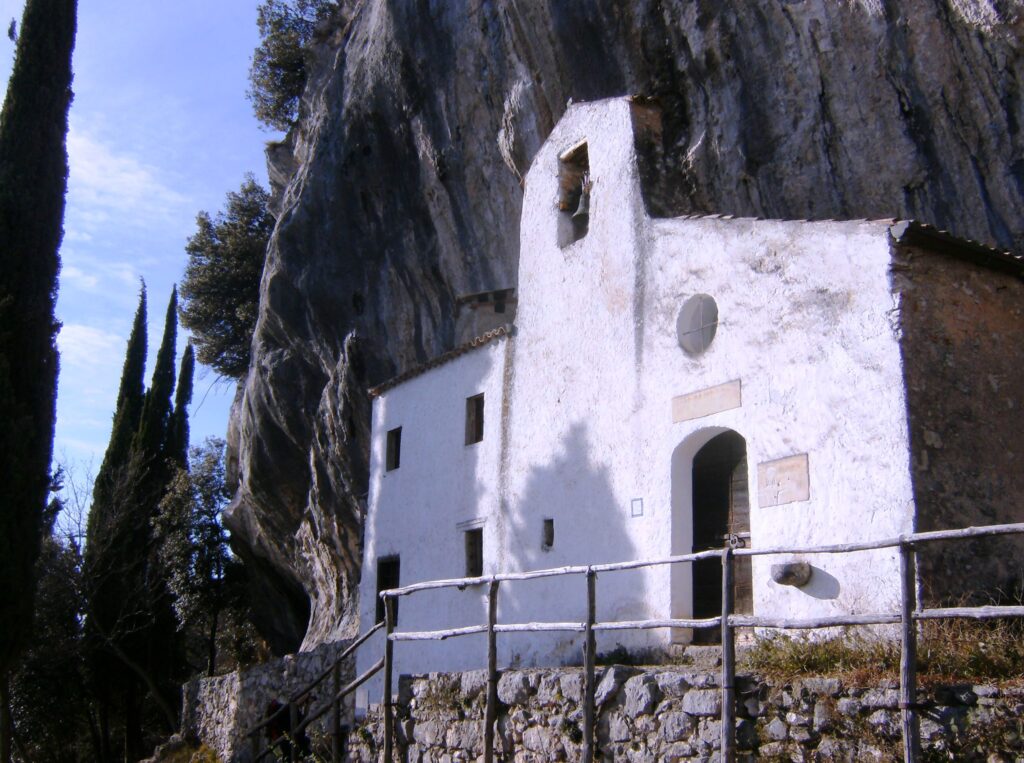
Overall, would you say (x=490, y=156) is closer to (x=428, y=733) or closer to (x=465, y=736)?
(x=428, y=733)

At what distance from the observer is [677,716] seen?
834 cm

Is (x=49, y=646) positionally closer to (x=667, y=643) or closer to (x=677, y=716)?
(x=667, y=643)

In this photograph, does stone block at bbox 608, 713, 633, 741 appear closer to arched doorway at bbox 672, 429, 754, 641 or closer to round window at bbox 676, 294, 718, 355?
arched doorway at bbox 672, 429, 754, 641

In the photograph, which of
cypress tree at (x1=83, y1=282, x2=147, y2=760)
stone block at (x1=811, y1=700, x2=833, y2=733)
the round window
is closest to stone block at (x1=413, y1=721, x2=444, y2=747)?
stone block at (x1=811, y1=700, x2=833, y2=733)

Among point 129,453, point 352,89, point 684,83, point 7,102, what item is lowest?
point 129,453

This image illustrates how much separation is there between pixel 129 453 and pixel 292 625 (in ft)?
19.3

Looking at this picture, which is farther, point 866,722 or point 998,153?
point 998,153

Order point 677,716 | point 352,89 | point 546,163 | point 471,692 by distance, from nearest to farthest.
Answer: point 677,716 < point 471,692 < point 546,163 < point 352,89

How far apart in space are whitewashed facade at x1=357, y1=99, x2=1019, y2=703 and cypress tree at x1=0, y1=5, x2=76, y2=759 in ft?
17.8

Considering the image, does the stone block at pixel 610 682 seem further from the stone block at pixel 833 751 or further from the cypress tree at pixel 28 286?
the cypress tree at pixel 28 286

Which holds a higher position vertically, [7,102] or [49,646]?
[7,102]

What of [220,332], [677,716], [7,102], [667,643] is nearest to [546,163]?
[667,643]

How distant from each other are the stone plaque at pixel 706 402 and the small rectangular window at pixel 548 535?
102 inches

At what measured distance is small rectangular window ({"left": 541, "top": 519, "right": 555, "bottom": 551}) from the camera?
538 inches
